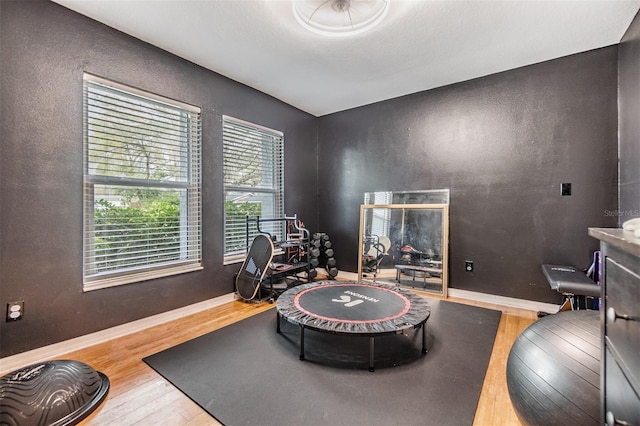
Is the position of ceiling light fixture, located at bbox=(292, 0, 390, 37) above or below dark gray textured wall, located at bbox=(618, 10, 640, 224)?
above

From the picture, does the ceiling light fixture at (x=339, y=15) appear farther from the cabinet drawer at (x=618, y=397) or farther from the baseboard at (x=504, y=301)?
the baseboard at (x=504, y=301)

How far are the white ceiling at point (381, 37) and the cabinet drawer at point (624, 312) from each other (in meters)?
2.35

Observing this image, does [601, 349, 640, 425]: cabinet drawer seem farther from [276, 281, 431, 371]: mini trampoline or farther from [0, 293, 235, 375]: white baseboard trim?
[0, 293, 235, 375]: white baseboard trim

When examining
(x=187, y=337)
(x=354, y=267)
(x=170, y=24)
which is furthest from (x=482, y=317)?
(x=170, y=24)

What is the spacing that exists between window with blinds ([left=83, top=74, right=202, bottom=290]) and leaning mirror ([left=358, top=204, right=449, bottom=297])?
250 cm

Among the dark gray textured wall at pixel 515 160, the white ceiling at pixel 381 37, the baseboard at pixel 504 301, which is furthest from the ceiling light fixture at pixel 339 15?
the baseboard at pixel 504 301

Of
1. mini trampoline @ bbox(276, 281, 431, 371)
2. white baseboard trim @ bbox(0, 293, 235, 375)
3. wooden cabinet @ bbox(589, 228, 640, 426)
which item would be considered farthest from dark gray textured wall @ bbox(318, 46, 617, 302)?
white baseboard trim @ bbox(0, 293, 235, 375)

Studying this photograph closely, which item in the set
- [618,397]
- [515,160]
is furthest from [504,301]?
[618,397]

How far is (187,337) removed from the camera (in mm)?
2596

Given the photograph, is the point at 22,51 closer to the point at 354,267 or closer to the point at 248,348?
the point at 248,348

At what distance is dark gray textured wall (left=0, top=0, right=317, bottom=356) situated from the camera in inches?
82.5

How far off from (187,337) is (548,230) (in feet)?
13.1

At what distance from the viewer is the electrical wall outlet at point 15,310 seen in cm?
209

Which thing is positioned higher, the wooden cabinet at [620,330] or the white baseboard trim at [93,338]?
the wooden cabinet at [620,330]
